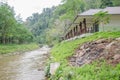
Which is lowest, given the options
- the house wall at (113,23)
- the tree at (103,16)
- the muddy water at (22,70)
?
the muddy water at (22,70)

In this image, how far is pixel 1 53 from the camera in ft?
125

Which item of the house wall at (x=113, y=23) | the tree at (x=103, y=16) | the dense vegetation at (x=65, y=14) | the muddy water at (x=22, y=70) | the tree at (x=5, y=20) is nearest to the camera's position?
the muddy water at (x=22, y=70)

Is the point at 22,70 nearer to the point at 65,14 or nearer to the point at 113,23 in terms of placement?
the point at 113,23

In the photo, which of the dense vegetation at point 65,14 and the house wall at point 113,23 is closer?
the house wall at point 113,23

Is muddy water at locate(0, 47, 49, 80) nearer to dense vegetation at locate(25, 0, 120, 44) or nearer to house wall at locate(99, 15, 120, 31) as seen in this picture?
house wall at locate(99, 15, 120, 31)

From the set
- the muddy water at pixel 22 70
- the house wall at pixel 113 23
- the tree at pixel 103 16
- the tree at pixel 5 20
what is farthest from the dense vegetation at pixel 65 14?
the muddy water at pixel 22 70

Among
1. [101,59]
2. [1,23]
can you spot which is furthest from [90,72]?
[1,23]

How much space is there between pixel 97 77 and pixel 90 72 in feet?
3.25

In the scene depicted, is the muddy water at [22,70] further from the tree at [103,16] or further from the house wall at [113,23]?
the house wall at [113,23]

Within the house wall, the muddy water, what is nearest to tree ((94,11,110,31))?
the house wall

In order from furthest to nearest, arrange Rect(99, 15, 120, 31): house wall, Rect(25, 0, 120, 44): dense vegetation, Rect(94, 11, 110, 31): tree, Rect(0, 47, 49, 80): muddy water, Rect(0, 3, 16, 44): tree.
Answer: Rect(25, 0, 120, 44): dense vegetation < Rect(0, 3, 16, 44): tree < Rect(99, 15, 120, 31): house wall < Rect(94, 11, 110, 31): tree < Rect(0, 47, 49, 80): muddy water

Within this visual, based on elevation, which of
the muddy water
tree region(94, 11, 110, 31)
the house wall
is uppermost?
tree region(94, 11, 110, 31)

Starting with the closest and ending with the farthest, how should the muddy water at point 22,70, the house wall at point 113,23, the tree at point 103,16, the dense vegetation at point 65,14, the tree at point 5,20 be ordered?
1. the muddy water at point 22,70
2. the tree at point 103,16
3. the house wall at point 113,23
4. the tree at point 5,20
5. the dense vegetation at point 65,14

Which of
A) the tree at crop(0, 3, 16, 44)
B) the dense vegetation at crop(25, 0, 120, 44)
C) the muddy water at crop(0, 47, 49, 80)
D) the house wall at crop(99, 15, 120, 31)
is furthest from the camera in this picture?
the dense vegetation at crop(25, 0, 120, 44)
